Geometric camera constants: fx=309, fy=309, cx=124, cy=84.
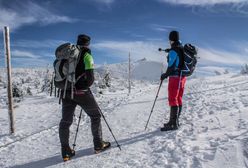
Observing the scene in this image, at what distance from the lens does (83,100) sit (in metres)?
6.42

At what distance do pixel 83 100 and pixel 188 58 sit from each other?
311 cm

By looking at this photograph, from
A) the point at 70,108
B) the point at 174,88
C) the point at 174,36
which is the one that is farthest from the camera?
the point at 174,88

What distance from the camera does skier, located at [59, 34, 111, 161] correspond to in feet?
20.3

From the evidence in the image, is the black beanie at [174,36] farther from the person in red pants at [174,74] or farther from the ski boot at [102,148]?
the ski boot at [102,148]

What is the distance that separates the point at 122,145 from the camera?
7137 millimetres

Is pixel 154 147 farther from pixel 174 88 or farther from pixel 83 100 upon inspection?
pixel 174 88

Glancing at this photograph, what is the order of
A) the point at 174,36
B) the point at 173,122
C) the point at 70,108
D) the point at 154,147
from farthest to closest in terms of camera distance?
the point at 173,122 < the point at 174,36 < the point at 154,147 < the point at 70,108

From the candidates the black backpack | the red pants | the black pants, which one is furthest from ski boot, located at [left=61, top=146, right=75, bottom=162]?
the black backpack

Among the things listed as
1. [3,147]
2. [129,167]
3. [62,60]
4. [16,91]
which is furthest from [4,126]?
[16,91]

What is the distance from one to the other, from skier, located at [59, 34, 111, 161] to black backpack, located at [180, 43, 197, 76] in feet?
8.84

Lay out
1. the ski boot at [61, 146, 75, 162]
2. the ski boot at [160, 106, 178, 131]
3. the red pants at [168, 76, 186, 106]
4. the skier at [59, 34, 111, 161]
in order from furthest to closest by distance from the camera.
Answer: the ski boot at [160, 106, 178, 131], the red pants at [168, 76, 186, 106], the ski boot at [61, 146, 75, 162], the skier at [59, 34, 111, 161]

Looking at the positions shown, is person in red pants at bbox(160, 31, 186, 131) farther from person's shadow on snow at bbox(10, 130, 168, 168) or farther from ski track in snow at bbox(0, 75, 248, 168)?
person's shadow on snow at bbox(10, 130, 168, 168)

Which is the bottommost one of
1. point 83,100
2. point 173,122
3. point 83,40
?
point 173,122

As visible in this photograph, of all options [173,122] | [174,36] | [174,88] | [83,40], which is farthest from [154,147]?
[174,36]
